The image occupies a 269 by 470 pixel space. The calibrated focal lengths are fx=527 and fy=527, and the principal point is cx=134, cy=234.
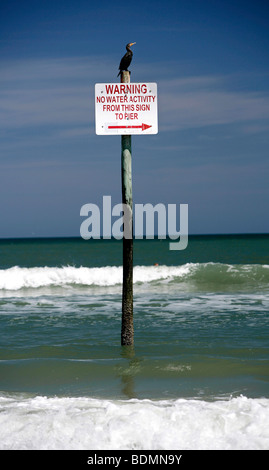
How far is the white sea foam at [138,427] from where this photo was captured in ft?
15.2

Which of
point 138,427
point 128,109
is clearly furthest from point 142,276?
point 138,427

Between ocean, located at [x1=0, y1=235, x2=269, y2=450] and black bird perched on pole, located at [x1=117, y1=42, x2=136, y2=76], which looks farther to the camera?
black bird perched on pole, located at [x1=117, y1=42, x2=136, y2=76]

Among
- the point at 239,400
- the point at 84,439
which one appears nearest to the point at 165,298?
the point at 239,400

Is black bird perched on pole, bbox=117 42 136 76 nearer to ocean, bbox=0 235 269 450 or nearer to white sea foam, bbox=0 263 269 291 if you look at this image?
ocean, bbox=0 235 269 450

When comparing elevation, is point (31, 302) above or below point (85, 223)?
below

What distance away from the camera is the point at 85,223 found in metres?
10.7

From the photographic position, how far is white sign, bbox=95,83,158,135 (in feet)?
26.3

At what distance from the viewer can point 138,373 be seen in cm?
782

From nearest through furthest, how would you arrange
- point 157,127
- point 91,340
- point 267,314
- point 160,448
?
1. point 160,448
2. point 157,127
3. point 91,340
4. point 267,314

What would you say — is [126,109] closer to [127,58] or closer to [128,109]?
[128,109]

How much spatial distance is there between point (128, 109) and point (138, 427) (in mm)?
4868

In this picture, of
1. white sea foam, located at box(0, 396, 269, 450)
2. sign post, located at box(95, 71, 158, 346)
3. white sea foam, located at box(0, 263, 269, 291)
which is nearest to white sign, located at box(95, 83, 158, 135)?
sign post, located at box(95, 71, 158, 346)

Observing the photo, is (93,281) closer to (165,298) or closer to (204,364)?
(165,298)

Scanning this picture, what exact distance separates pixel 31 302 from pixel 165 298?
429cm
